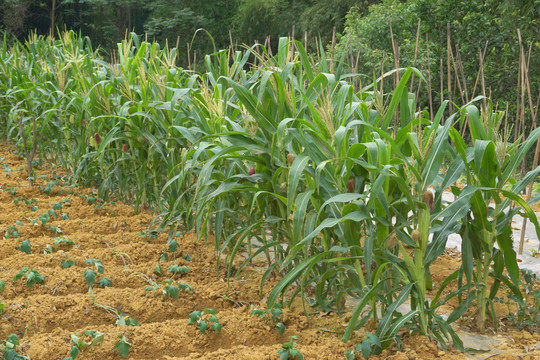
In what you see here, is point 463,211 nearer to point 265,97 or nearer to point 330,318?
point 330,318

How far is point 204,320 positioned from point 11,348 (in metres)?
0.60

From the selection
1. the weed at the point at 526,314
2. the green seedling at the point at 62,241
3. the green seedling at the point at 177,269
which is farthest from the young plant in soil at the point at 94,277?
the weed at the point at 526,314

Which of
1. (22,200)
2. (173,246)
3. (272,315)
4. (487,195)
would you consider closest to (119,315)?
(272,315)

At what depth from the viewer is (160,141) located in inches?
128

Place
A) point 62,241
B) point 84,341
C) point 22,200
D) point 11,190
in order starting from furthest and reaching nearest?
point 11,190
point 22,200
point 62,241
point 84,341

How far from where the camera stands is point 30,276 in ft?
7.81

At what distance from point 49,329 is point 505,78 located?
258 inches

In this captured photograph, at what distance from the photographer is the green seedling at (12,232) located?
9.96ft

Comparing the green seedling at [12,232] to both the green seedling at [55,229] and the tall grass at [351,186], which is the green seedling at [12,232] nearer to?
the green seedling at [55,229]

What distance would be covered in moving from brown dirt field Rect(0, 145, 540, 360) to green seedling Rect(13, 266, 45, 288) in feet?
0.08

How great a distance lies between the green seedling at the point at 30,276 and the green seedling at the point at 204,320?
0.69 metres

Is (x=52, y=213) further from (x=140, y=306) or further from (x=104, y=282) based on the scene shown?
(x=140, y=306)

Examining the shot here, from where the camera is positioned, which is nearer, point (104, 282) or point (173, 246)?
point (104, 282)

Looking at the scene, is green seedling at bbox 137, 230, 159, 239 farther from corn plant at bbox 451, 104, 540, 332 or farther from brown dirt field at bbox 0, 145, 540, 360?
corn plant at bbox 451, 104, 540, 332
